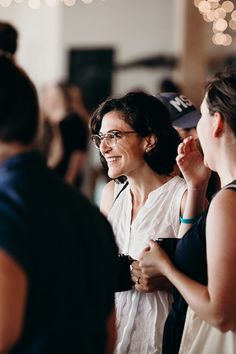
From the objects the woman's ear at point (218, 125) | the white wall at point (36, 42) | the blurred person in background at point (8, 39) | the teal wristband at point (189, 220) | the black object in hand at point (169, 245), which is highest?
the blurred person in background at point (8, 39)

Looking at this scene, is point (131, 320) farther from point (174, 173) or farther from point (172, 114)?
point (172, 114)

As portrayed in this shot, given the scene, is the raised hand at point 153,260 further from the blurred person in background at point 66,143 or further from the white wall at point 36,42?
the white wall at point 36,42

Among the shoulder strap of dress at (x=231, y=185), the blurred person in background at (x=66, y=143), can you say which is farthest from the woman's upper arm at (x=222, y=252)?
the blurred person in background at (x=66, y=143)

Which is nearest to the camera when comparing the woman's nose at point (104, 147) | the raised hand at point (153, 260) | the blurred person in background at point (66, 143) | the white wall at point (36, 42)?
the raised hand at point (153, 260)

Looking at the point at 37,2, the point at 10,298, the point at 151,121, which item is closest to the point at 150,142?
the point at 151,121

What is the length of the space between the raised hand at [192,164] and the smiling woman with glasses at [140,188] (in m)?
0.12

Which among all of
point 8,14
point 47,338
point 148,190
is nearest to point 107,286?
point 47,338

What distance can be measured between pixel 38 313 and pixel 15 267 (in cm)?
12

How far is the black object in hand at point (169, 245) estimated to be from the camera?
2.11m

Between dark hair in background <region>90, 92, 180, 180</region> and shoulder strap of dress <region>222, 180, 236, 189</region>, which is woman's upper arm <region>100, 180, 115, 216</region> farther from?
shoulder strap of dress <region>222, 180, 236, 189</region>

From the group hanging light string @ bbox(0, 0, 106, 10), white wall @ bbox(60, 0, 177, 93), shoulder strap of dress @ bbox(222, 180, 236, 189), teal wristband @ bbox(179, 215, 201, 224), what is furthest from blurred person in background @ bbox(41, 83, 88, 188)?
white wall @ bbox(60, 0, 177, 93)

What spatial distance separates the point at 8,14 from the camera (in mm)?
12555

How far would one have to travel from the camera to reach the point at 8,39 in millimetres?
2719

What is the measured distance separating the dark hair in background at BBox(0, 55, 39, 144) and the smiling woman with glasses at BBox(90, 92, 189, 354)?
94cm
